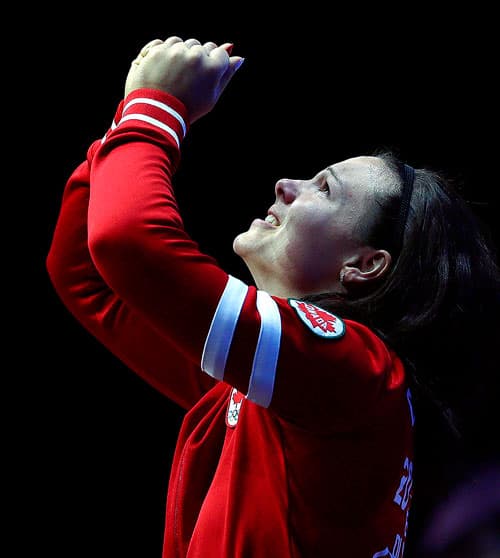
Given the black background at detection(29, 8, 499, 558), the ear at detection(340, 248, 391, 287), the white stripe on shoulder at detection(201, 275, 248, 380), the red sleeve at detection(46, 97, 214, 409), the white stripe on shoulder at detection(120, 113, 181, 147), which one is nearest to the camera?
the white stripe on shoulder at detection(201, 275, 248, 380)

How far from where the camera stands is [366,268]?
1330 millimetres

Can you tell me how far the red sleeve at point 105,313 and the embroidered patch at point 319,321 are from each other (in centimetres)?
41

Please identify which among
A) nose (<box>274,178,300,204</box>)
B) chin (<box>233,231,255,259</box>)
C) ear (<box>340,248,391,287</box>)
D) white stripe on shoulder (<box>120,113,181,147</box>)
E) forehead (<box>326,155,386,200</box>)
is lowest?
ear (<box>340,248,391,287</box>)

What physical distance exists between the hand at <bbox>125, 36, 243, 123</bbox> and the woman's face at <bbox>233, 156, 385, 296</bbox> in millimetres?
240

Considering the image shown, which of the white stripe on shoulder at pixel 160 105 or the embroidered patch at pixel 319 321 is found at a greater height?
the white stripe on shoulder at pixel 160 105

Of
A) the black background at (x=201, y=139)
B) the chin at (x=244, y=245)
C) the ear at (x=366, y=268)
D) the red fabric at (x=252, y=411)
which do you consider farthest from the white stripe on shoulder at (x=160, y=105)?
the black background at (x=201, y=139)

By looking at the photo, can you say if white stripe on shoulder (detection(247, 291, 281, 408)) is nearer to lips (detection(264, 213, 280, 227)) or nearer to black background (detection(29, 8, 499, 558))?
lips (detection(264, 213, 280, 227))

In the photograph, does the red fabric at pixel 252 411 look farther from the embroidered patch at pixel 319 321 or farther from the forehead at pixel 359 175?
the forehead at pixel 359 175

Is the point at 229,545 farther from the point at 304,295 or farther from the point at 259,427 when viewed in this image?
the point at 304,295

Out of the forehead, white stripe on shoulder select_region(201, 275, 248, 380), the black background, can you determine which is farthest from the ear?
the black background

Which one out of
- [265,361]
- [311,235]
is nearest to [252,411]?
[265,361]

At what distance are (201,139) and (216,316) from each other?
5.98 ft

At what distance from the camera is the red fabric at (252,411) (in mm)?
1000

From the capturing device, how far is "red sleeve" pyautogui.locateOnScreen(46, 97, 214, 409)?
4.67ft
